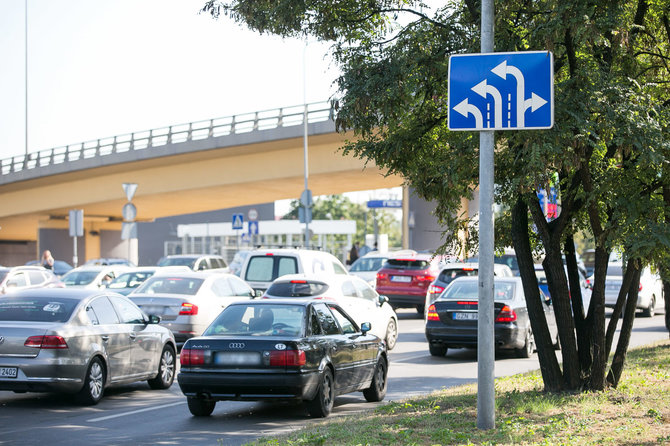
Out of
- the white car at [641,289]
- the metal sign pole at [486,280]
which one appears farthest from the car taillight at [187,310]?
the white car at [641,289]

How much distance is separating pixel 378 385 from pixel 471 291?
221 inches

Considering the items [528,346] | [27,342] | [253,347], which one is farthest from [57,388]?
[528,346]

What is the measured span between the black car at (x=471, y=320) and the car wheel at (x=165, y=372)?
5373 mm

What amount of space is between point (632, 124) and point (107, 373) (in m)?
7.23

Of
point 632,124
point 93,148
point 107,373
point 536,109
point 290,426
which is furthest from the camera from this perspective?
point 93,148

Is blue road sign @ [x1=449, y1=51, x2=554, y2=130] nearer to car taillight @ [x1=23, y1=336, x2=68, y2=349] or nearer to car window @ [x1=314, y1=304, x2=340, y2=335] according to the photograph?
car window @ [x1=314, y1=304, x2=340, y2=335]

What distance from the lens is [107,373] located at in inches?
476

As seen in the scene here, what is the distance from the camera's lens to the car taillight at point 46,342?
1105cm

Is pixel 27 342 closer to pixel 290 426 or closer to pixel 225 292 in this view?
pixel 290 426

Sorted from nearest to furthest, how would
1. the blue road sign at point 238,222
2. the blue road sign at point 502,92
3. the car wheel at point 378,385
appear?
the blue road sign at point 502,92, the car wheel at point 378,385, the blue road sign at point 238,222

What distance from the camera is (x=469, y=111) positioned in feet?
28.0

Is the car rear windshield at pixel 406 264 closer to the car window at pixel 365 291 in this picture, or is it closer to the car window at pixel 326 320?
the car window at pixel 365 291

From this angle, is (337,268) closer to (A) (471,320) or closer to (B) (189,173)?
(A) (471,320)

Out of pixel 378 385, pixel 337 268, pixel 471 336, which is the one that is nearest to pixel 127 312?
pixel 378 385
